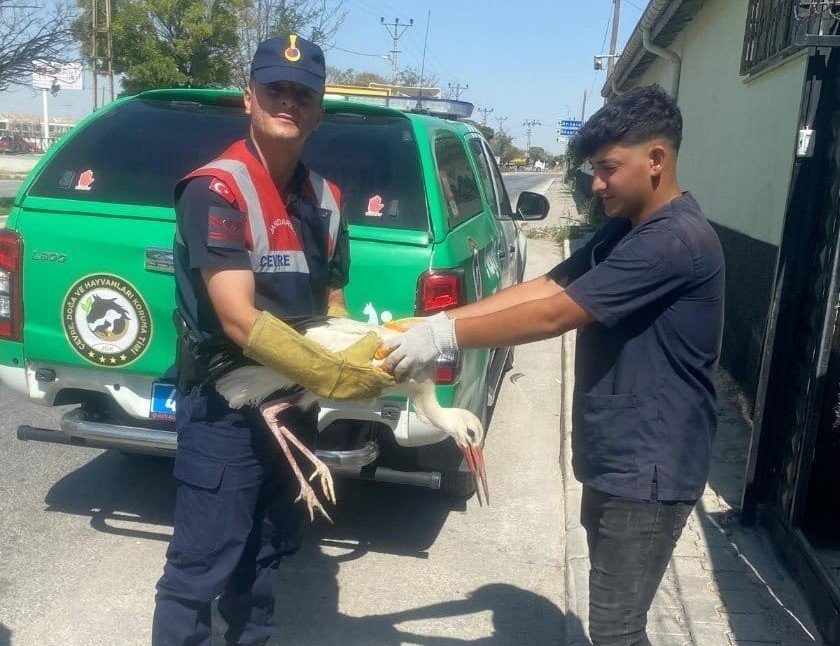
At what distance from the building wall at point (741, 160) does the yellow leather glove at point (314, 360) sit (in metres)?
2.80

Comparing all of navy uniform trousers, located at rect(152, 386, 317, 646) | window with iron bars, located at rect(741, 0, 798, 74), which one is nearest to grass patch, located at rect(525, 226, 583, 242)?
window with iron bars, located at rect(741, 0, 798, 74)

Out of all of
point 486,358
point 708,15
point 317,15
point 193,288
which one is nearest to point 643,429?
point 193,288

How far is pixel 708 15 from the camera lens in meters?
9.97

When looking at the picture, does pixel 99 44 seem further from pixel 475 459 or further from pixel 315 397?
pixel 475 459

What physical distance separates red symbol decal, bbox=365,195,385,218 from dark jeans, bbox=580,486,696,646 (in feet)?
5.79

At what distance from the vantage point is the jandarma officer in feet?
7.85

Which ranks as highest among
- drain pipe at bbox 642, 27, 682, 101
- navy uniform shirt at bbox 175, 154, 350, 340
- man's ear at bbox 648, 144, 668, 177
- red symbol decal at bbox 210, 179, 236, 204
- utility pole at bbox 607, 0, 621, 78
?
utility pole at bbox 607, 0, 621, 78

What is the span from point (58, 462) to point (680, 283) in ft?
13.4

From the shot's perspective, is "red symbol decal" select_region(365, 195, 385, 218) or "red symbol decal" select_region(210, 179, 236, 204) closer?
"red symbol decal" select_region(210, 179, 236, 204)

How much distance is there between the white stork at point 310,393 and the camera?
8.29 ft

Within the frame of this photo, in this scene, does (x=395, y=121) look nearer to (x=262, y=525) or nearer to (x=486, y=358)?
(x=486, y=358)

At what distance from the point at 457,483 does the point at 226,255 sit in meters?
2.41

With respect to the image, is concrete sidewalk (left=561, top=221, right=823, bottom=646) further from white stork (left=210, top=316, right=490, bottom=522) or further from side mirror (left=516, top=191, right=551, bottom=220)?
side mirror (left=516, top=191, right=551, bottom=220)

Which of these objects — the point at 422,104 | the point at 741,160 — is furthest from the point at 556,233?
the point at 422,104
